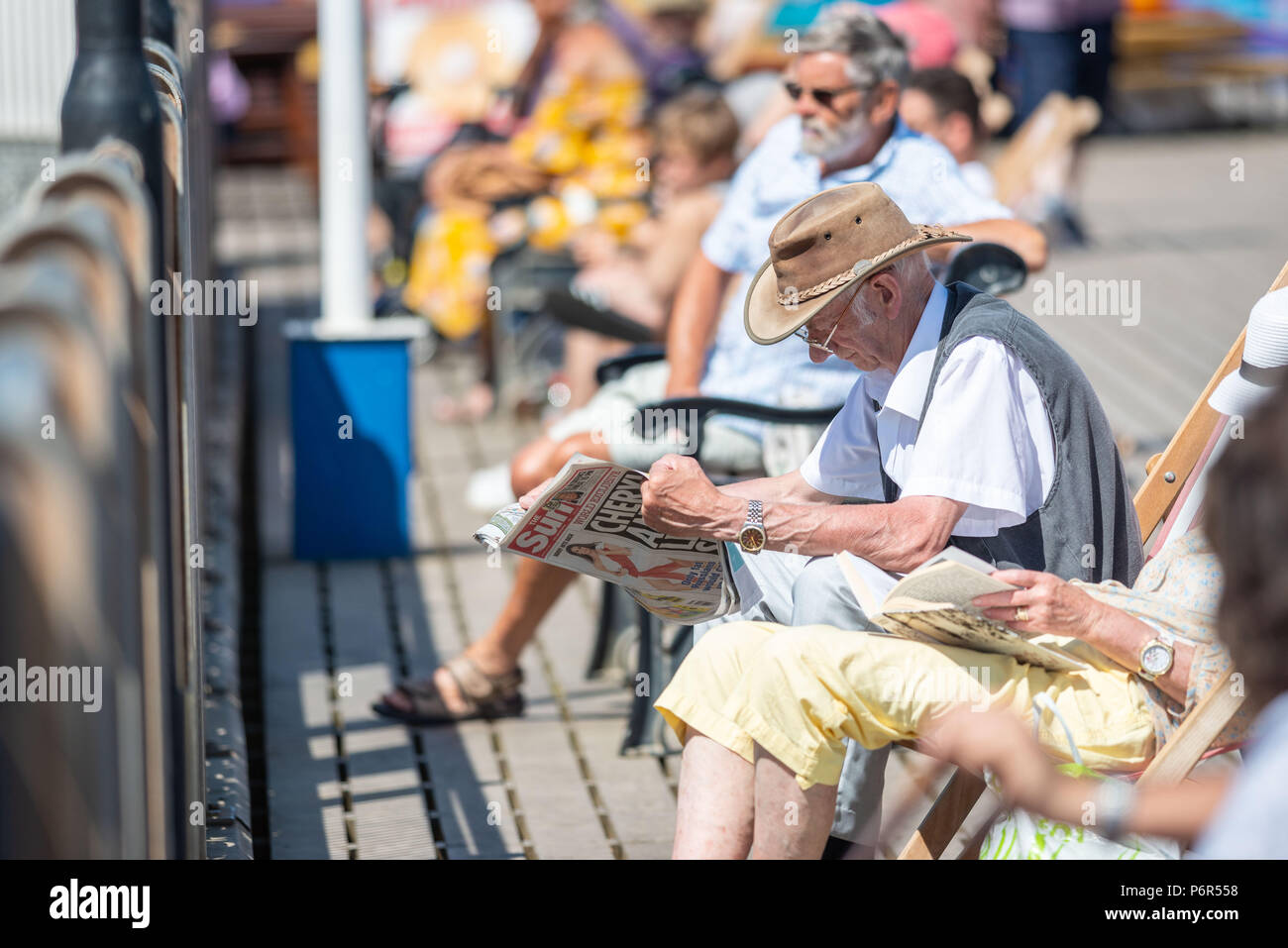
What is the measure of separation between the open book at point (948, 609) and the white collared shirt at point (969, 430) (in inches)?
6.5

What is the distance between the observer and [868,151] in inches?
167

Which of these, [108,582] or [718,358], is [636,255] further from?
[108,582]

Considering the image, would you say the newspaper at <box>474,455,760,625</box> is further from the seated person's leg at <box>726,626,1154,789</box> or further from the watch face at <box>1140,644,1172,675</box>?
the watch face at <box>1140,644,1172,675</box>

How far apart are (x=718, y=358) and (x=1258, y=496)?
2.97 metres

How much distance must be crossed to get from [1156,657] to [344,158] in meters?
3.73

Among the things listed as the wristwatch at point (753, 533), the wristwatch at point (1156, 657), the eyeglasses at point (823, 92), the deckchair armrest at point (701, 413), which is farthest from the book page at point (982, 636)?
the eyeglasses at point (823, 92)

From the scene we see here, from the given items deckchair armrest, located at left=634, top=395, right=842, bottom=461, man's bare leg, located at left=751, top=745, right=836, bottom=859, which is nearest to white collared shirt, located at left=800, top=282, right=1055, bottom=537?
man's bare leg, located at left=751, top=745, right=836, bottom=859

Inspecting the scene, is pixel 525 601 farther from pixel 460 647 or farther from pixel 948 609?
pixel 948 609

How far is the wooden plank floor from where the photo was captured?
12.4 feet

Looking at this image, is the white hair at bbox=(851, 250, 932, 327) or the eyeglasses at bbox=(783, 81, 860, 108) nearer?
the white hair at bbox=(851, 250, 932, 327)

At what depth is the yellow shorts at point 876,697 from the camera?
2592 millimetres

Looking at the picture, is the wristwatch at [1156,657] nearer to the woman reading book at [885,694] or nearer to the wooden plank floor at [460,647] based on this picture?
A: the woman reading book at [885,694]

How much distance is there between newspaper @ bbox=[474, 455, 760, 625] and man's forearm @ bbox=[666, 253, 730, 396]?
4.95ft
